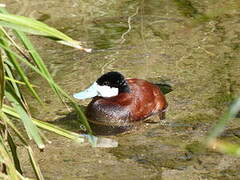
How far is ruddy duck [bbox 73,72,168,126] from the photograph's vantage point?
5316 millimetres

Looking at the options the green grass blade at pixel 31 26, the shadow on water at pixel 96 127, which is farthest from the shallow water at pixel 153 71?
the green grass blade at pixel 31 26

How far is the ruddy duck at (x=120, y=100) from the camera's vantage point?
17.4ft

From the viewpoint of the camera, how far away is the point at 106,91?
5.37 meters

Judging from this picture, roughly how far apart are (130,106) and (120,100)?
0.34 ft

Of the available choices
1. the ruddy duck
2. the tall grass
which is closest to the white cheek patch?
the ruddy duck

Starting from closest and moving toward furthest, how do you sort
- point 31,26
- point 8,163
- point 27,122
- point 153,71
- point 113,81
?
point 31,26
point 8,163
point 27,122
point 113,81
point 153,71

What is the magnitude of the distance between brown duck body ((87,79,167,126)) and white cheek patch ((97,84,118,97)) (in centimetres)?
3

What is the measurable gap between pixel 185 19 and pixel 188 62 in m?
1.21

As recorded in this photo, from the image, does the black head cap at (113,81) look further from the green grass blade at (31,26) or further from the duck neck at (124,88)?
the green grass blade at (31,26)

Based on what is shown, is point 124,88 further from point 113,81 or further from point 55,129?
point 55,129

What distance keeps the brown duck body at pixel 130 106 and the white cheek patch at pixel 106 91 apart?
0.03m

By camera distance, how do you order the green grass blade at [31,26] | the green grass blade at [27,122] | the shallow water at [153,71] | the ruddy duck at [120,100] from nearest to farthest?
1. the green grass blade at [31,26]
2. the green grass blade at [27,122]
3. the shallow water at [153,71]
4. the ruddy duck at [120,100]

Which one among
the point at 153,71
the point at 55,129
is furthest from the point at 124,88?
the point at 55,129

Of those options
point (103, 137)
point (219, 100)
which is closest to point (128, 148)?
point (103, 137)
